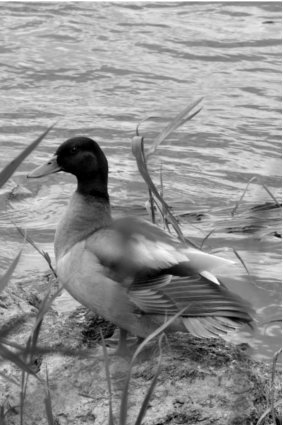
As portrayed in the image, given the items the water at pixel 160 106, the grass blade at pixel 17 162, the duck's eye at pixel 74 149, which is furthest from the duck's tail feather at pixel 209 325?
the grass blade at pixel 17 162

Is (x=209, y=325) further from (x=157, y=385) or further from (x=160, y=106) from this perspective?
(x=160, y=106)

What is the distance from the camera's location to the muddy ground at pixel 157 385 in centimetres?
394

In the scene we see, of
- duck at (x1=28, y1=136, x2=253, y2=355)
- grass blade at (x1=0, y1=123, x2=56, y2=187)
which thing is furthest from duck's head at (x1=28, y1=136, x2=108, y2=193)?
grass blade at (x1=0, y1=123, x2=56, y2=187)

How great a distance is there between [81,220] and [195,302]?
3.04 ft

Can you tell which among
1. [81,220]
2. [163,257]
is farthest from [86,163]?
[163,257]

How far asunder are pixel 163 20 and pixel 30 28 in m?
1.45

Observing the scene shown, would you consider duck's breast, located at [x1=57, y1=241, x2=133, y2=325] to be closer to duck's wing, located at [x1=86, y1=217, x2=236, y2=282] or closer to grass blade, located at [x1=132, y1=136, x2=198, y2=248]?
duck's wing, located at [x1=86, y1=217, x2=236, y2=282]

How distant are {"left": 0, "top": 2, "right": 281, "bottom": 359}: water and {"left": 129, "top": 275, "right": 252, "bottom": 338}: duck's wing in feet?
3.09

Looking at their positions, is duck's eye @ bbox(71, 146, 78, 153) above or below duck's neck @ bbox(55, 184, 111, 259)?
above

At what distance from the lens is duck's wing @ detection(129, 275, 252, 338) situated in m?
4.41

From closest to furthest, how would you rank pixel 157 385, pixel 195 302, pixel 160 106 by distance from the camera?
1. pixel 157 385
2. pixel 195 302
3. pixel 160 106

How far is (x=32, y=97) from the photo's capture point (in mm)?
9391

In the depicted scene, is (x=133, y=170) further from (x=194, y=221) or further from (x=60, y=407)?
(x=60, y=407)

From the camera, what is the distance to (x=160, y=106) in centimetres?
914
